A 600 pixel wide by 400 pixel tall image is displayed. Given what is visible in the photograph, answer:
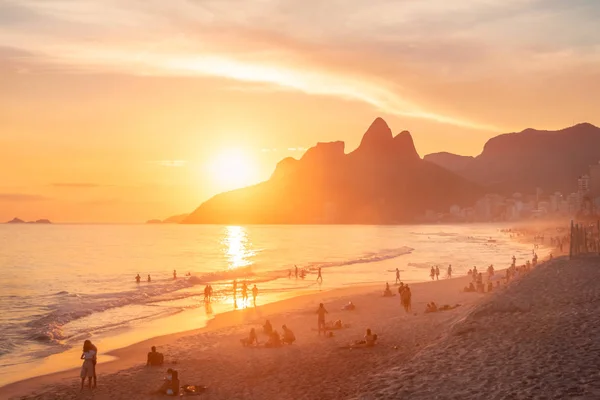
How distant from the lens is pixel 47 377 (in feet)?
67.6

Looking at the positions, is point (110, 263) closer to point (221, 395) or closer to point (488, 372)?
point (221, 395)

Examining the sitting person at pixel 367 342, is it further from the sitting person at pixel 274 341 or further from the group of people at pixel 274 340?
the sitting person at pixel 274 341

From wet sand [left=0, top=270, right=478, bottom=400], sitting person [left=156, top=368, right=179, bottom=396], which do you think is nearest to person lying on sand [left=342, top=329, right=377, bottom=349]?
wet sand [left=0, top=270, right=478, bottom=400]

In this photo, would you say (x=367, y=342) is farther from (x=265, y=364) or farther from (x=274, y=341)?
(x=274, y=341)

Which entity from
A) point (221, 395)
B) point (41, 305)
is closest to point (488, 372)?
point (221, 395)

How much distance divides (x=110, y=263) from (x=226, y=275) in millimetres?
37660

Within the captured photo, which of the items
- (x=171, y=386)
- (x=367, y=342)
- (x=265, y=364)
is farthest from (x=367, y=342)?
(x=171, y=386)

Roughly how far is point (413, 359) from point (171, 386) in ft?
26.3

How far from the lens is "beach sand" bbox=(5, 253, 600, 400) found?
1327 centimetres

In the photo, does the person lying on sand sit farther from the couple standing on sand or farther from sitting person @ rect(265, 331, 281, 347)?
the couple standing on sand

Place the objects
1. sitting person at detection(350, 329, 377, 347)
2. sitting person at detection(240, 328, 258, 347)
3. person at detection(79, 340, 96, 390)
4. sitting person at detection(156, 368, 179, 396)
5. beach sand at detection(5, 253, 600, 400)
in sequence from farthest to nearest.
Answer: sitting person at detection(240, 328, 258, 347) → sitting person at detection(350, 329, 377, 347) → person at detection(79, 340, 96, 390) → sitting person at detection(156, 368, 179, 396) → beach sand at detection(5, 253, 600, 400)

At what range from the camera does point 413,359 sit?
1677cm

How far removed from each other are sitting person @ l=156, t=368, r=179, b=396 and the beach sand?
45 cm

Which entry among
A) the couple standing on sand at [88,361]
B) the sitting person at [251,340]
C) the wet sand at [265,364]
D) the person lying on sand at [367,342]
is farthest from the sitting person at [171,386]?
the person lying on sand at [367,342]
